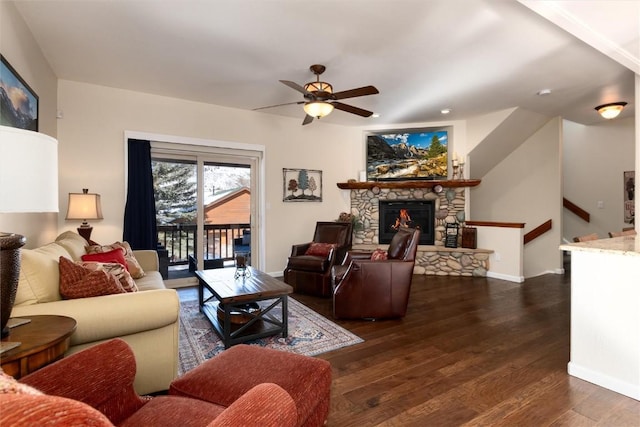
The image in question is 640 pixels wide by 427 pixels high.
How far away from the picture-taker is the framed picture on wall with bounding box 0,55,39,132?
7.17ft

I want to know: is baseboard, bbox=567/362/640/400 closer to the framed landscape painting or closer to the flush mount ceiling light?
the framed landscape painting

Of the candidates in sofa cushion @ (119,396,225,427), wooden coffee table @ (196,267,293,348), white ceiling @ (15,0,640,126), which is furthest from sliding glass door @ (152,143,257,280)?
sofa cushion @ (119,396,225,427)

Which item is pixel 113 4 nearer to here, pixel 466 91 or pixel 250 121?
pixel 250 121

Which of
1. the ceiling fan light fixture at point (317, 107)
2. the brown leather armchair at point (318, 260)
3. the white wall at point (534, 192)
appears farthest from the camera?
the white wall at point (534, 192)

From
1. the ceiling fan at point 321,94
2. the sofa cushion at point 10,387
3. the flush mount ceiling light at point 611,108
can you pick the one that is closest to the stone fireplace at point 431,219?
the flush mount ceiling light at point 611,108

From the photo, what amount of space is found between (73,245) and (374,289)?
2849 millimetres

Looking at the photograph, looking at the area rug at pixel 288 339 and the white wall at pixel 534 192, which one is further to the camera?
the white wall at pixel 534 192

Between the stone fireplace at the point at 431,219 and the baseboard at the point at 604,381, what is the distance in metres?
3.16

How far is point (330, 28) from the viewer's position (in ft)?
8.98

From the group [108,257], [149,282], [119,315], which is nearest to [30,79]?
[108,257]

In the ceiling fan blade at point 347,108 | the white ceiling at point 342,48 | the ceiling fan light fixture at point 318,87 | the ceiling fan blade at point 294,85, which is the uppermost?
the white ceiling at point 342,48

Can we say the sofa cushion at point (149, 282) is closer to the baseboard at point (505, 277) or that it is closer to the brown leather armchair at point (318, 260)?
the brown leather armchair at point (318, 260)

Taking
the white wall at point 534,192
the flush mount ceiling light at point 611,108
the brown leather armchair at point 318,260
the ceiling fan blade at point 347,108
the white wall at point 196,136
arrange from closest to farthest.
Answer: the ceiling fan blade at point 347,108 → the white wall at point 196,136 → the brown leather armchair at point 318,260 → the flush mount ceiling light at point 611,108 → the white wall at point 534,192

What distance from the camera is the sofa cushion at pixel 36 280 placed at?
67.1 inches
